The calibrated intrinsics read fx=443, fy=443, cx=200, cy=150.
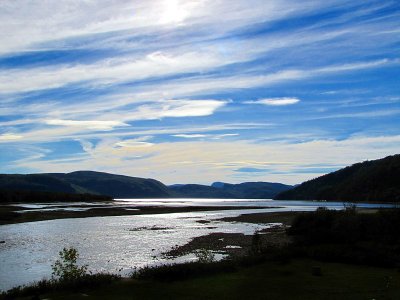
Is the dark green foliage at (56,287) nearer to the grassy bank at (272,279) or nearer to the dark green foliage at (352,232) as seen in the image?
the grassy bank at (272,279)

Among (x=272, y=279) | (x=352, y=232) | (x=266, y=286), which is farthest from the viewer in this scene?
(x=352, y=232)

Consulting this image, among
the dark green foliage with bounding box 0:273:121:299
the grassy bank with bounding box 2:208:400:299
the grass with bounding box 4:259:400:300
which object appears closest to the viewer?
the grass with bounding box 4:259:400:300

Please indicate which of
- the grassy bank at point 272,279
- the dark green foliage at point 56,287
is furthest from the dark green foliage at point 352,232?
the dark green foliage at point 56,287

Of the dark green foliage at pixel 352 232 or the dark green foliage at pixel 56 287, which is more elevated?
the dark green foliage at pixel 352 232

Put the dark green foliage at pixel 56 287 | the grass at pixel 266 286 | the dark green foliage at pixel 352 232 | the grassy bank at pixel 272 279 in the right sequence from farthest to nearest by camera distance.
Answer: the dark green foliage at pixel 352 232, the dark green foliage at pixel 56 287, the grassy bank at pixel 272 279, the grass at pixel 266 286

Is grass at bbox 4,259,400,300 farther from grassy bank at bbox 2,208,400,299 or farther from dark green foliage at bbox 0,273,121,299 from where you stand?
dark green foliage at bbox 0,273,121,299

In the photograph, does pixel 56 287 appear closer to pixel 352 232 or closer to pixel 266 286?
pixel 266 286

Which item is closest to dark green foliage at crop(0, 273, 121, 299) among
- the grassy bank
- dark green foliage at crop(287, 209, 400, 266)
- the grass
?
the grassy bank

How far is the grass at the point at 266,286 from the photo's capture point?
22.1 meters

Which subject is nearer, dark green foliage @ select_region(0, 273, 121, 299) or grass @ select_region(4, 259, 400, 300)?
grass @ select_region(4, 259, 400, 300)

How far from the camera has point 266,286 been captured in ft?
79.6

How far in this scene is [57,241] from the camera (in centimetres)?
5700

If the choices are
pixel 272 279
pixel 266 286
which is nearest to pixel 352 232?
pixel 272 279

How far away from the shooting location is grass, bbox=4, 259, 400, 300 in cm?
2212
